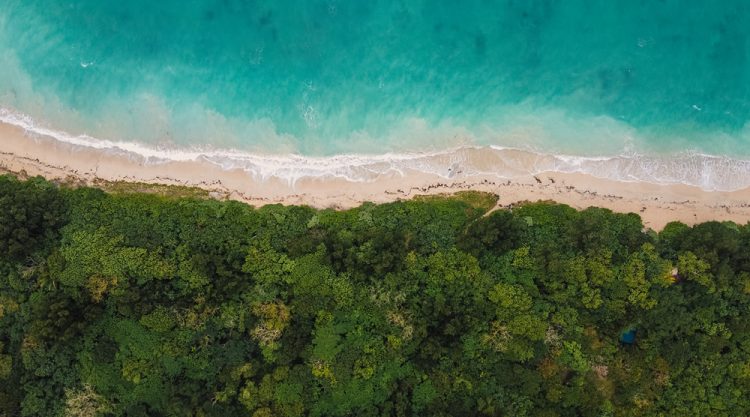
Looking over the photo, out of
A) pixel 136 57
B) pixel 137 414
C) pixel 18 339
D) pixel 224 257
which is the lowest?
pixel 137 414

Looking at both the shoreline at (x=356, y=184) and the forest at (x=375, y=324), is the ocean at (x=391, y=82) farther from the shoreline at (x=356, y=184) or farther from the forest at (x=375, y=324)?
the forest at (x=375, y=324)

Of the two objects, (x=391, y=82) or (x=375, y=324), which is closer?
(x=375, y=324)

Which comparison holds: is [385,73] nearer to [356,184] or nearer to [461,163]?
[356,184]

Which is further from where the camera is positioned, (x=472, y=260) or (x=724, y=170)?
(x=724, y=170)

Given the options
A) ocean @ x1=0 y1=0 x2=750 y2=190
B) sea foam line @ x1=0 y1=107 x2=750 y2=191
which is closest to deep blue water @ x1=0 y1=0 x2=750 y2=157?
ocean @ x1=0 y1=0 x2=750 y2=190

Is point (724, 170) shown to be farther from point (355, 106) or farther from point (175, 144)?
point (175, 144)

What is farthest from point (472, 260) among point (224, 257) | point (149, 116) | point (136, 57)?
point (136, 57)

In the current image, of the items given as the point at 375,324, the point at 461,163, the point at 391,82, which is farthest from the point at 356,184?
the point at 375,324
